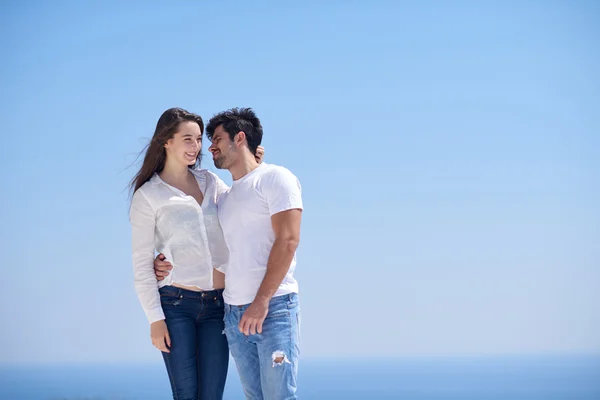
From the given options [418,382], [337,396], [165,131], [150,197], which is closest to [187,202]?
[150,197]

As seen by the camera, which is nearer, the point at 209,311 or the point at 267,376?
the point at 267,376

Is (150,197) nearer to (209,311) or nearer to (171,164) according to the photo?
(171,164)

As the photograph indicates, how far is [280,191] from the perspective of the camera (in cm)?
314

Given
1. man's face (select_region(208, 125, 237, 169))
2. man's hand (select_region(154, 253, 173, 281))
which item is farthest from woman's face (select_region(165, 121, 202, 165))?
man's hand (select_region(154, 253, 173, 281))

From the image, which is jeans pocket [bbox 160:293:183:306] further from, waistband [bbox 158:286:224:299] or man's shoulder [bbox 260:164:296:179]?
man's shoulder [bbox 260:164:296:179]

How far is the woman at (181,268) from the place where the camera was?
129 inches

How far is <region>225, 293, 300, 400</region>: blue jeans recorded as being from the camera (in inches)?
121

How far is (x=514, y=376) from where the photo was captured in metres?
170

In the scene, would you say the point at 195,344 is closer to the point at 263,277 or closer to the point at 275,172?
the point at 263,277

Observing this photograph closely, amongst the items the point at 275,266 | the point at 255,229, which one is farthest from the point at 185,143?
Result: the point at 275,266

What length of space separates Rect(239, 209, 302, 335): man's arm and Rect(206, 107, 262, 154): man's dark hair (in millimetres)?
552

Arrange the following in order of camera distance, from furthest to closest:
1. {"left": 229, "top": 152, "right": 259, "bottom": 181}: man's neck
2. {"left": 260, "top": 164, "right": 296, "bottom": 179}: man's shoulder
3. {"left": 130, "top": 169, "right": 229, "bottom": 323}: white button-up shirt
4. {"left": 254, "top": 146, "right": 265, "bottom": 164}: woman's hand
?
{"left": 254, "top": 146, "right": 265, "bottom": 164}: woman's hand, {"left": 229, "top": 152, "right": 259, "bottom": 181}: man's neck, {"left": 130, "top": 169, "right": 229, "bottom": 323}: white button-up shirt, {"left": 260, "top": 164, "right": 296, "bottom": 179}: man's shoulder

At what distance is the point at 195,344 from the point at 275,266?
0.65m

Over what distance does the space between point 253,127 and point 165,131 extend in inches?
18.8
